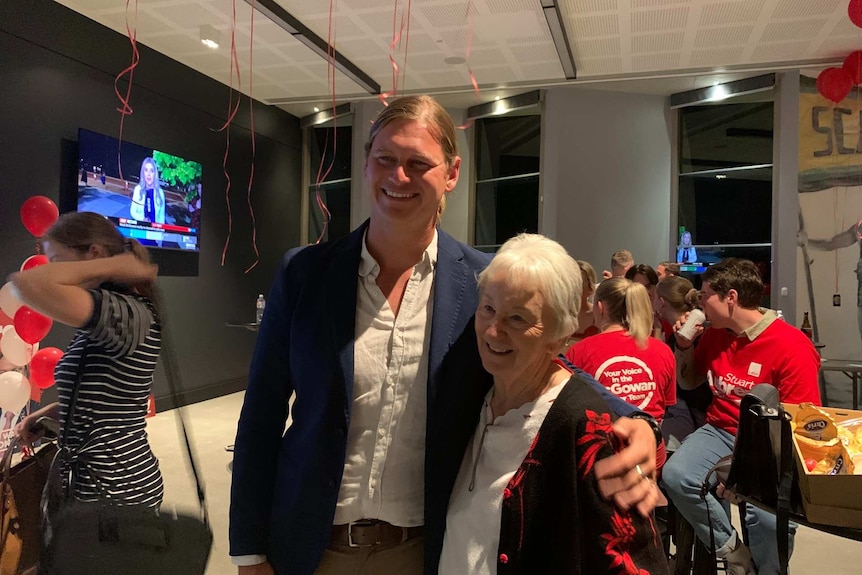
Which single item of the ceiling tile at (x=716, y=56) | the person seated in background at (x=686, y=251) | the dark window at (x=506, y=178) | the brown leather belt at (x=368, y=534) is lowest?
the brown leather belt at (x=368, y=534)

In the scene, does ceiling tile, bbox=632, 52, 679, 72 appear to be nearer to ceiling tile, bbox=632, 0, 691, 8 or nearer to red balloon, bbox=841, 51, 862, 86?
ceiling tile, bbox=632, 0, 691, 8

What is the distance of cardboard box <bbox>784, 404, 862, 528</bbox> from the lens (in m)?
1.65

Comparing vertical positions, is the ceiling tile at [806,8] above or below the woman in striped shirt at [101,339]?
above

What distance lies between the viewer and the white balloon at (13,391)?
2.65 m

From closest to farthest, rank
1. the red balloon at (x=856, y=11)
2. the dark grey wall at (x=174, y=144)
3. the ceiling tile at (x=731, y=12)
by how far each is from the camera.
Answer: the red balloon at (x=856, y=11)
the dark grey wall at (x=174, y=144)
the ceiling tile at (x=731, y=12)

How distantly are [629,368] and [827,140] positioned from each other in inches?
205

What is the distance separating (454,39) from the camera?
222 inches

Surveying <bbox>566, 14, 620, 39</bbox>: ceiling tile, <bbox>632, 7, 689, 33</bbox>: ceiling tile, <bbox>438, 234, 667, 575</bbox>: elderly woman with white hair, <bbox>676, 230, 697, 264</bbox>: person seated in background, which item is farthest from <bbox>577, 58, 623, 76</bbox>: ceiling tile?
<bbox>438, 234, 667, 575</bbox>: elderly woman with white hair

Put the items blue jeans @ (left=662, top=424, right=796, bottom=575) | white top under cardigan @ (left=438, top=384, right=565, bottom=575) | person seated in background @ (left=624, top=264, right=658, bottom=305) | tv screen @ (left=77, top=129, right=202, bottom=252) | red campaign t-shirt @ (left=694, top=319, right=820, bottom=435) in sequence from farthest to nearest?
1. tv screen @ (left=77, top=129, right=202, bottom=252)
2. person seated in background @ (left=624, top=264, right=658, bottom=305)
3. red campaign t-shirt @ (left=694, top=319, right=820, bottom=435)
4. blue jeans @ (left=662, top=424, right=796, bottom=575)
5. white top under cardigan @ (left=438, top=384, right=565, bottom=575)

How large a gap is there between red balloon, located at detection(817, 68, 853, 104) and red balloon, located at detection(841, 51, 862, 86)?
35mm

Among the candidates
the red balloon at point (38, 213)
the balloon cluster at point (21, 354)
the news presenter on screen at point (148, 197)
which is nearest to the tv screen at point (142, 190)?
the news presenter on screen at point (148, 197)

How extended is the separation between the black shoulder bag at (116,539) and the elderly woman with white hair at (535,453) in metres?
0.83

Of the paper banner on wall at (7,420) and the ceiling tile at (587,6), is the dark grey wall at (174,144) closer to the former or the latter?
the paper banner on wall at (7,420)

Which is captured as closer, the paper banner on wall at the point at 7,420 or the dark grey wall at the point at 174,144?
the paper banner on wall at the point at 7,420
